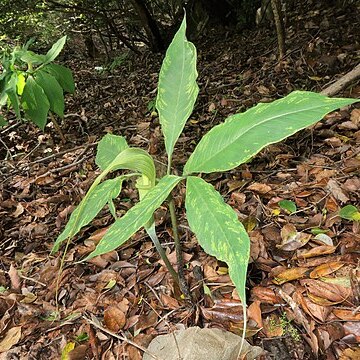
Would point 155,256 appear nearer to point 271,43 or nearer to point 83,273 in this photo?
point 83,273

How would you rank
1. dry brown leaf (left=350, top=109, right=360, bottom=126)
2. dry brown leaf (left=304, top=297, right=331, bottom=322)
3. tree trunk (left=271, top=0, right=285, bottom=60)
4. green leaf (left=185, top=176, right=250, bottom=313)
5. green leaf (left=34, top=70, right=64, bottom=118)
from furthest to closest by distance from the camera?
tree trunk (left=271, top=0, right=285, bottom=60) < green leaf (left=34, top=70, right=64, bottom=118) < dry brown leaf (left=350, top=109, right=360, bottom=126) < dry brown leaf (left=304, top=297, right=331, bottom=322) < green leaf (left=185, top=176, right=250, bottom=313)

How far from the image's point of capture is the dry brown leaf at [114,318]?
1228 millimetres

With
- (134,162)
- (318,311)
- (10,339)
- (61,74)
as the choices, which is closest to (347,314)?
(318,311)

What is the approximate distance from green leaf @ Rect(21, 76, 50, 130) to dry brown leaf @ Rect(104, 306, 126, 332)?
1294 millimetres

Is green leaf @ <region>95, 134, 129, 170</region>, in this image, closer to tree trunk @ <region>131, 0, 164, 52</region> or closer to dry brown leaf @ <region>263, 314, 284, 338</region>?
dry brown leaf @ <region>263, 314, 284, 338</region>

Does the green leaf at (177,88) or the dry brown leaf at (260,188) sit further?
the dry brown leaf at (260,188)

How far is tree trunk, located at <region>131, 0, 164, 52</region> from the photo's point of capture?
4402 millimetres

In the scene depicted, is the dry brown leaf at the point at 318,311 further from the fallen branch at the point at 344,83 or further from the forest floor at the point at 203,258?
the fallen branch at the point at 344,83

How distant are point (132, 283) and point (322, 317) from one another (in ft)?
2.10

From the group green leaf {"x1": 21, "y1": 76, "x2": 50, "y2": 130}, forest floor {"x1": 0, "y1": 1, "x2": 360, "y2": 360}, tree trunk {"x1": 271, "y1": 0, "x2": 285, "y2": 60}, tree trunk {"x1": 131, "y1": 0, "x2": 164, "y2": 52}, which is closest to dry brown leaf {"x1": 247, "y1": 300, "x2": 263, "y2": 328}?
forest floor {"x1": 0, "y1": 1, "x2": 360, "y2": 360}

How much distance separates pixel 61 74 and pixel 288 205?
5.40 feet

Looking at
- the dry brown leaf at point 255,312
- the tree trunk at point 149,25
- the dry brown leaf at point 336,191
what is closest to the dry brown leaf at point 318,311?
the dry brown leaf at point 255,312

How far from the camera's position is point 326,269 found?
1202 millimetres

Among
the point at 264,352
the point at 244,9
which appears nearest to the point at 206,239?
the point at 264,352
